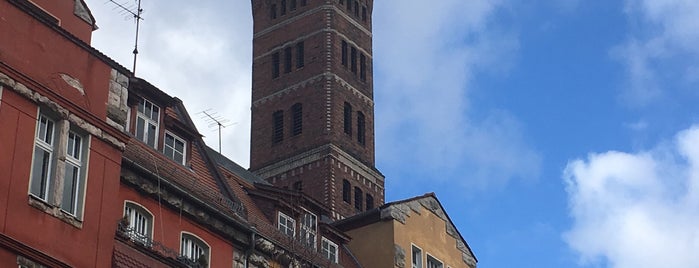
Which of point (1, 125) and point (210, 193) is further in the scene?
→ point (210, 193)

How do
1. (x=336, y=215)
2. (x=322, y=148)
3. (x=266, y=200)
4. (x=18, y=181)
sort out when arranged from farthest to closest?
1. (x=322, y=148)
2. (x=336, y=215)
3. (x=266, y=200)
4. (x=18, y=181)

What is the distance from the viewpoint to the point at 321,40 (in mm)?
94062

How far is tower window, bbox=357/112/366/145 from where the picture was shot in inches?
3666

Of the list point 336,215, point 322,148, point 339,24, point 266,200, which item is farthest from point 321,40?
point 266,200

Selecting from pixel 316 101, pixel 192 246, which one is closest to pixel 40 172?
pixel 192 246

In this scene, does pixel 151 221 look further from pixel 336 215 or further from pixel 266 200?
pixel 336 215

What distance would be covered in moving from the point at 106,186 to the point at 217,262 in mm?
6217

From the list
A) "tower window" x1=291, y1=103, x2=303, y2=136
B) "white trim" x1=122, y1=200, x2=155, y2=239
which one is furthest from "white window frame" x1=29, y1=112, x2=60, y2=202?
"tower window" x1=291, y1=103, x2=303, y2=136

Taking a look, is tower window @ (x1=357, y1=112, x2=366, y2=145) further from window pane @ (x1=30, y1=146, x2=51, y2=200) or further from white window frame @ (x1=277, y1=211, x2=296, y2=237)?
window pane @ (x1=30, y1=146, x2=51, y2=200)

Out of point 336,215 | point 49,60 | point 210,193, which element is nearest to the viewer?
point 49,60

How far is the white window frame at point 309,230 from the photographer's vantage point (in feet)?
119

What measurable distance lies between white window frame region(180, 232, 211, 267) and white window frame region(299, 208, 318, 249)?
5.81 meters

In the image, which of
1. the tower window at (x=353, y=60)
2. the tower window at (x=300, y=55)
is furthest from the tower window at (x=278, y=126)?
the tower window at (x=353, y=60)

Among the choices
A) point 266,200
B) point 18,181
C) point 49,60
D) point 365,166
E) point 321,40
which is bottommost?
point 18,181
